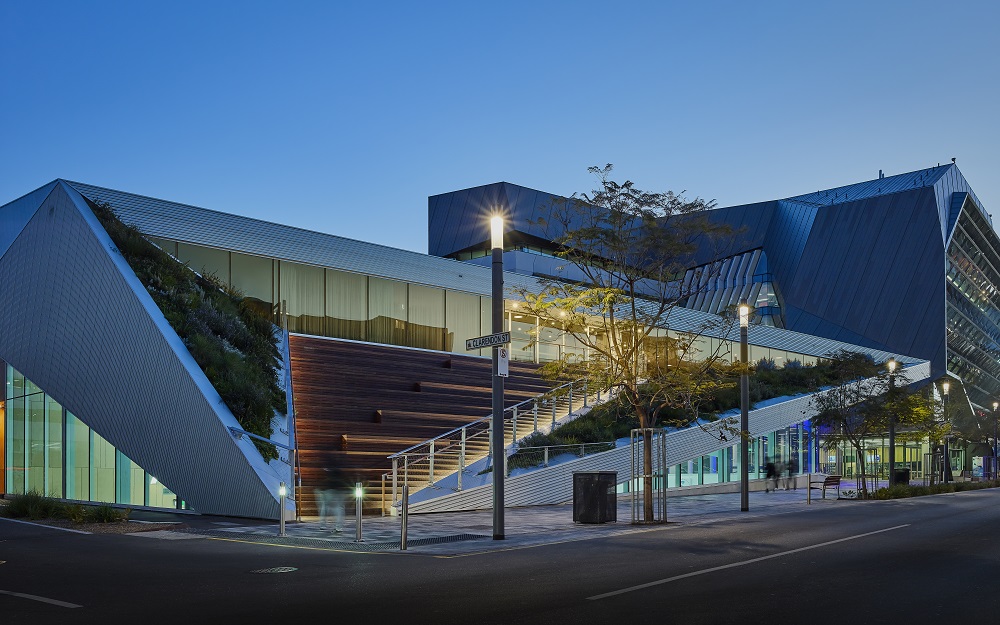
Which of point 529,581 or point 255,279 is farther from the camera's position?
point 255,279

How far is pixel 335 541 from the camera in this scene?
53.5 feet

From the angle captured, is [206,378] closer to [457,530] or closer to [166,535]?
[166,535]

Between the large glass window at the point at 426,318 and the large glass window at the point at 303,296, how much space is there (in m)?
4.23

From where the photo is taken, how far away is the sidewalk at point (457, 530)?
52.1 feet

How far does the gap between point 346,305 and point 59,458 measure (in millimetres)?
11914

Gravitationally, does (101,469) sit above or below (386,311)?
below

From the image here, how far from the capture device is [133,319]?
23.8m

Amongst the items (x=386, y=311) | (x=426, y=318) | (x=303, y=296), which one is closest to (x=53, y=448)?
(x=303, y=296)

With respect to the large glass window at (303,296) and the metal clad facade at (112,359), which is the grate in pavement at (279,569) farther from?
the large glass window at (303,296)

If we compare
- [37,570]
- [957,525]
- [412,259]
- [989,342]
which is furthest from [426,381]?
[989,342]

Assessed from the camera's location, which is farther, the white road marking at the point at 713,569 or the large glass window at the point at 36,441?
the large glass window at the point at 36,441

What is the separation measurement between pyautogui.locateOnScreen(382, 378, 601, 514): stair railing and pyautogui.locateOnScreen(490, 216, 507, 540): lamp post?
349 cm

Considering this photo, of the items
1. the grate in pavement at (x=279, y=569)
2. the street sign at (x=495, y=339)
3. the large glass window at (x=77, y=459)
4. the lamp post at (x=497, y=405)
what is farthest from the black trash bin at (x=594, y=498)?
the large glass window at (x=77, y=459)

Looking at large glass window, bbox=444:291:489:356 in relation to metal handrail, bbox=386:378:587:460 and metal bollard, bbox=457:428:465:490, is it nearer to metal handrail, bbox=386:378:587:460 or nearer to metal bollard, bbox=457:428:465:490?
metal handrail, bbox=386:378:587:460
